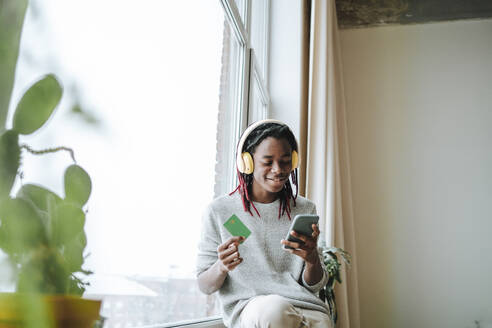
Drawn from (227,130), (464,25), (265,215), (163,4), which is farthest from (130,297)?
(464,25)

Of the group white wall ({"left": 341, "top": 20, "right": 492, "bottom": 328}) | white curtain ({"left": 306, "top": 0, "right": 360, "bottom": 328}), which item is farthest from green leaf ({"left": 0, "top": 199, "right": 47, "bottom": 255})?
white wall ({"left": 341, "top": 20, "right": 492, "bottom": 328})

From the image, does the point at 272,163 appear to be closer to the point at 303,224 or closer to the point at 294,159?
the point at 294,159

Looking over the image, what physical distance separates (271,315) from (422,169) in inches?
135

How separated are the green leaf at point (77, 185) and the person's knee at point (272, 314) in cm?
89

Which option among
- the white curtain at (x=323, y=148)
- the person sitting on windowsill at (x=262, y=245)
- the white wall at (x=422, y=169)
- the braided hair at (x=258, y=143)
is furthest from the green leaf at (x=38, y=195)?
the white wall at (x=422, y=169)

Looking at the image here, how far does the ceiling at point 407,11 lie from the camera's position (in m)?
4.18

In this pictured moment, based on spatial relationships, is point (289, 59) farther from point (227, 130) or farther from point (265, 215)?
point (265, 215)

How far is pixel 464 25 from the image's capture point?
437 cm

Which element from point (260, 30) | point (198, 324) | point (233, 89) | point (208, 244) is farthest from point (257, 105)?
point (208, 244)

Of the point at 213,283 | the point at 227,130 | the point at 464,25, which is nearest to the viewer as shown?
the point at 213,283

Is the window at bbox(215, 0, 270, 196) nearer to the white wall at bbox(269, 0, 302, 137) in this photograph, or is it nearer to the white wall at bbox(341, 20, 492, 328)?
the white wall at bbox(269, 0, 302, 137)

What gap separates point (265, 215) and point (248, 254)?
15cm

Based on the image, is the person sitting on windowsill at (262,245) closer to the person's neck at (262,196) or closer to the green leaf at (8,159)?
the person's neck at (262,196)

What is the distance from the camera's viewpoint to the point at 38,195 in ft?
1.12
